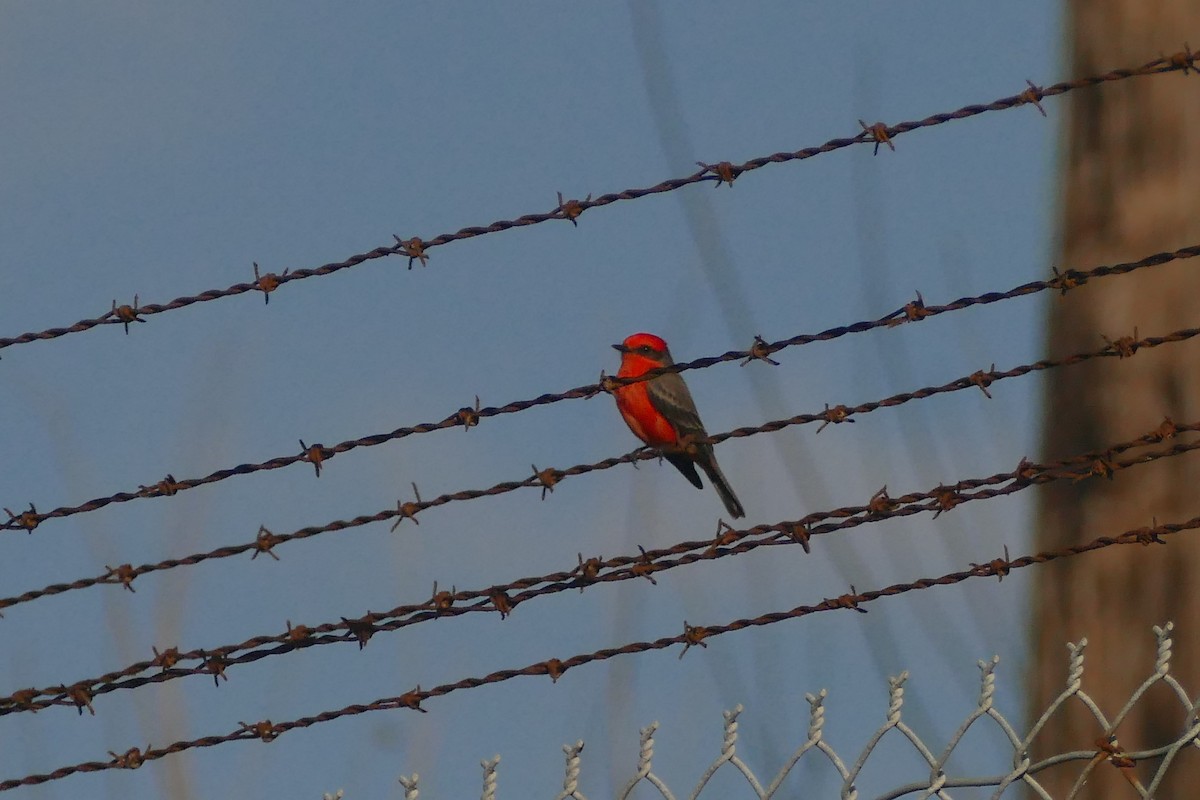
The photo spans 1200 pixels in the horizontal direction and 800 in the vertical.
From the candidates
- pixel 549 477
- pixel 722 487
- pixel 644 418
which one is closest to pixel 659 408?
pixel 644 418

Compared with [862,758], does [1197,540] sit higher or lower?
higher

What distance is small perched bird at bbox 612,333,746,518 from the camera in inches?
382

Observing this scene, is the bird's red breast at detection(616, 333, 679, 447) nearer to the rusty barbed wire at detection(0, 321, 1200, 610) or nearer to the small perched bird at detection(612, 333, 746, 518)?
the small perched bird at detection(612, 333, 746, 518)

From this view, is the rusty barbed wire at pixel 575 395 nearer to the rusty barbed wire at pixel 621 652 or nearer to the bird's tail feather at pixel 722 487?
the rusty barbed wire at pixel 621 652

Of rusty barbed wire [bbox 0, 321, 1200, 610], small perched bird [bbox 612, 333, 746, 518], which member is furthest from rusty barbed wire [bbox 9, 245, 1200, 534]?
small perched bird [bbox 612, 333, 746, 518]

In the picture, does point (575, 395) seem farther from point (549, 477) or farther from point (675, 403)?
point (675, 403)

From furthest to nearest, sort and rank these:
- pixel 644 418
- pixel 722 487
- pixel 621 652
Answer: pixel 722 487 < pixel 644 418 < pixel 621 652

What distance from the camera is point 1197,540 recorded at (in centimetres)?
734

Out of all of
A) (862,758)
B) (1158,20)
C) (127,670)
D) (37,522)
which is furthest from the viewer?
(1158,20)

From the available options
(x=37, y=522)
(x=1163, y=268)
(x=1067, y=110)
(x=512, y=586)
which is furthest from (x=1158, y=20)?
(x=37, y=522)

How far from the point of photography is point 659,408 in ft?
31.9

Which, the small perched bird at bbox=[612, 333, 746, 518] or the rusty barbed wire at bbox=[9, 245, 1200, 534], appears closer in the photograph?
the rusty barbed wire at bbox=[9, 245, 1200, 534]

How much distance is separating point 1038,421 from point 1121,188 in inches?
41.3

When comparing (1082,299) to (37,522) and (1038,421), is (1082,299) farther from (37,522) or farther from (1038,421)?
(37,522)
